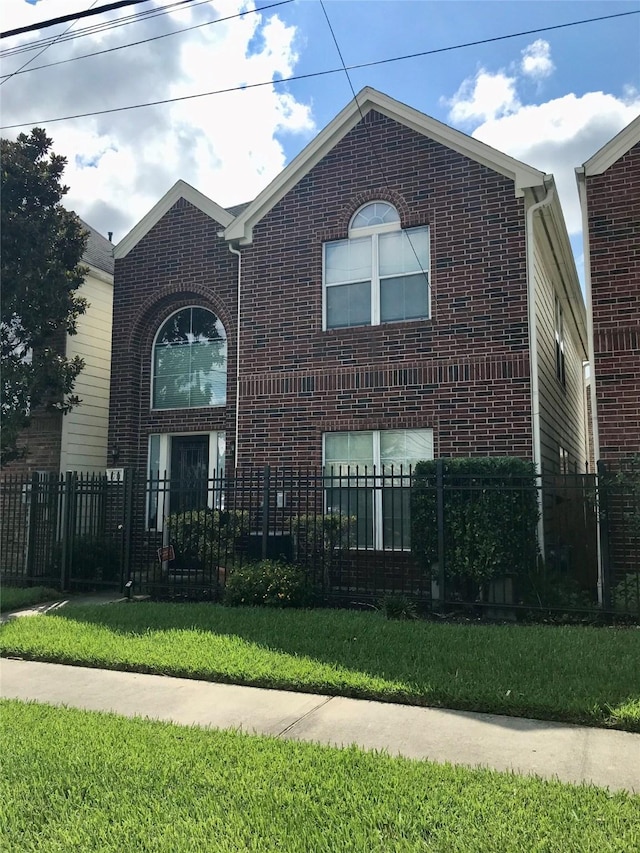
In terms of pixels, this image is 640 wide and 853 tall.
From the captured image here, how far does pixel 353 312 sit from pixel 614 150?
4.43m

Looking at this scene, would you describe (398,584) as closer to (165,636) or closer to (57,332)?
(165,636)

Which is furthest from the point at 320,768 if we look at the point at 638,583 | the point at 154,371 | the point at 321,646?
the point at 154,371

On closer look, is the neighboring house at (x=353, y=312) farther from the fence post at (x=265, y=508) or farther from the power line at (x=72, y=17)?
the power line at (x=72, y=17)

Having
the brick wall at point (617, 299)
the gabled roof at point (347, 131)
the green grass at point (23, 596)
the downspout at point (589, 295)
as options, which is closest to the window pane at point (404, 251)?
the gabled roof at point (347, 131)

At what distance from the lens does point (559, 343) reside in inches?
520

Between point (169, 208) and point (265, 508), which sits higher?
point (169, 208)

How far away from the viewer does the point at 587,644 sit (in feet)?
20.5

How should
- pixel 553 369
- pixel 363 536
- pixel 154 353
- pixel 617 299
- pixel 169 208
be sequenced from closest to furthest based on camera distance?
pixel 617 299
pixel 363 536
pixel 553 369
pixel 169 208
pixel 154 353

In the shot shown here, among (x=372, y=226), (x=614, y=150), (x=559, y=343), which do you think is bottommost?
(x=559, y=343)

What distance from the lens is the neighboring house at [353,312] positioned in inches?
377

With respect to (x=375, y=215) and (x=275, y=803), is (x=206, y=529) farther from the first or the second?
(x=275, y=803)

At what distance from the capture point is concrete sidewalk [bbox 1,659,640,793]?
385cm

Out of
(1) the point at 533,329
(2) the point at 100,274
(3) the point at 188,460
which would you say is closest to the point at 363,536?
(1) the point at 533,329

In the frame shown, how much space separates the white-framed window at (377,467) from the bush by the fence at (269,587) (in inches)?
52.4
